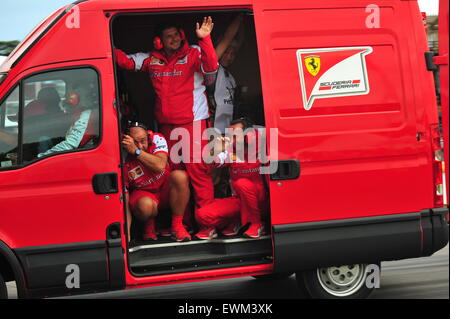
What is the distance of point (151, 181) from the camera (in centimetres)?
552

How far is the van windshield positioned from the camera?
478 centimetres

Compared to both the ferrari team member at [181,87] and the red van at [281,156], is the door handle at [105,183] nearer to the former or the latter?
the red van at [281,156]

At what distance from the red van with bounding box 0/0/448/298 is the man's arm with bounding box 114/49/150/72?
686 mm

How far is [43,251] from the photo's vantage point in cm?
464

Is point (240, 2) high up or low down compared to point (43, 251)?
up

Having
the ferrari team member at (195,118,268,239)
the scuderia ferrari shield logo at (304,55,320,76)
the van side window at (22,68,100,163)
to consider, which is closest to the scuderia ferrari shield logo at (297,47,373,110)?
the scuderia ferrari shield logo at (304,55,320,76)

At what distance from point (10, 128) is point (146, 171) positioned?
3.98ft

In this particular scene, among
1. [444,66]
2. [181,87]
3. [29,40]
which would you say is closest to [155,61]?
[181,87]

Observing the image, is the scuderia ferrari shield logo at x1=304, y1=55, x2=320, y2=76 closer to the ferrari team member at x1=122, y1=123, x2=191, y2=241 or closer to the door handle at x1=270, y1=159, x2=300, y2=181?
the door handle at x1=270, y1=159, x2=300, y2=181

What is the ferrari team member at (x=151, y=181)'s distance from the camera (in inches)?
210

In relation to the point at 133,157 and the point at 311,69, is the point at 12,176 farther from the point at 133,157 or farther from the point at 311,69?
the point at 311,69

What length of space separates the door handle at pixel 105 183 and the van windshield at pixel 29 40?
1.01m

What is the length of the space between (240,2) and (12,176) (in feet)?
6.78
